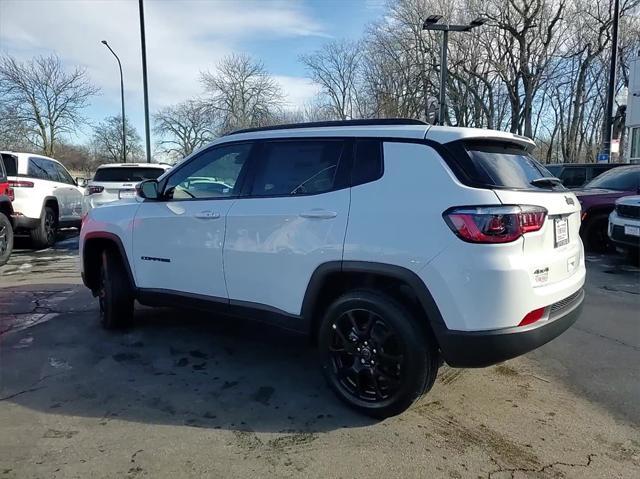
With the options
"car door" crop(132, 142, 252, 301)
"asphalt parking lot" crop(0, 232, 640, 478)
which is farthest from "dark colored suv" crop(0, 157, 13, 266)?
"car door" crop(132, 142, 252, 301)

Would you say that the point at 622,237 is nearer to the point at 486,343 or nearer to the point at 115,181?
the point at 486,343

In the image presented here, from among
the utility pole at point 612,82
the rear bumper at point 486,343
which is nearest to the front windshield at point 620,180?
the utility pole at point 612,82

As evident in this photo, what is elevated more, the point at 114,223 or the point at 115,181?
the point at 115,181

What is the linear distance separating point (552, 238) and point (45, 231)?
33.0 feet

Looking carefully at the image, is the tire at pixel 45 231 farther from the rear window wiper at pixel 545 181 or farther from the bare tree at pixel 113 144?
the bare tree at pixel 113 144

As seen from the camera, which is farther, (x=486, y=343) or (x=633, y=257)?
(x=633, y=257)

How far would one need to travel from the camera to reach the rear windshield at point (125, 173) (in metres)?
11.0

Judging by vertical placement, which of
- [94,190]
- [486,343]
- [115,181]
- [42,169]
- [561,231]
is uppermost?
[42,169]

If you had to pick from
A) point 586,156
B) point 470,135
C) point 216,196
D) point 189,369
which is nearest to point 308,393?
point 189,369

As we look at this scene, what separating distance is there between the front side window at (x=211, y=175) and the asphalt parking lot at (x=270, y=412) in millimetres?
1385

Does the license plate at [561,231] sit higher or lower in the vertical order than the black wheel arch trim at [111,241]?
higher

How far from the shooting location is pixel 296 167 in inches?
145

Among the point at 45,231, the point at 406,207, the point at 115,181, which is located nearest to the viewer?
the point at 406,207

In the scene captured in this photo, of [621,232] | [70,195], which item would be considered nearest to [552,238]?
[621,232]
